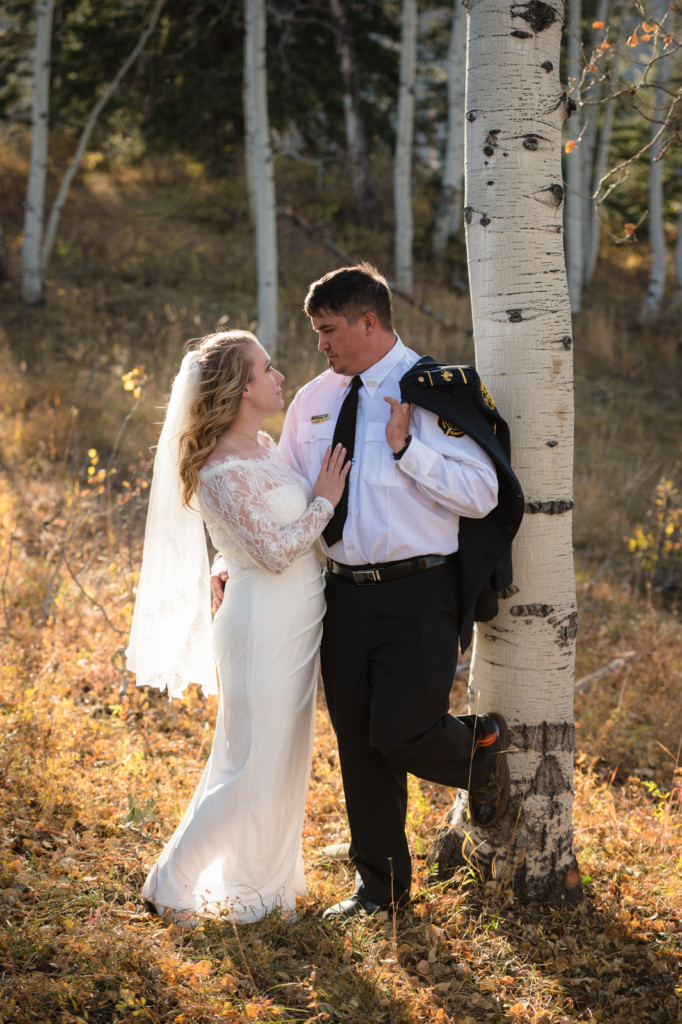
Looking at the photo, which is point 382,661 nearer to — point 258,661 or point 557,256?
point 258,661

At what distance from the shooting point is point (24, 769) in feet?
12.0

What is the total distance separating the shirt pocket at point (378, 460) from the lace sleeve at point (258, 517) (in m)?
0.20

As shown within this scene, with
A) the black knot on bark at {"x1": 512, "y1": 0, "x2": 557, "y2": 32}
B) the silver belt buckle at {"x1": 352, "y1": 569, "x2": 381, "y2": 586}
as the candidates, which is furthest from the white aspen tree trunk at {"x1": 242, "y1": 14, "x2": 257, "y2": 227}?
the silver belt buckle at {"x1": 352, "y1": 569, "x2": 381, "y2": 586}

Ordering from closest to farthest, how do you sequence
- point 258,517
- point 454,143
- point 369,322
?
point 258,517, point 369,322, point 454,143

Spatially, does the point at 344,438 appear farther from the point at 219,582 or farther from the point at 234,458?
the point at 219,582

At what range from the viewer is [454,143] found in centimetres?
1491

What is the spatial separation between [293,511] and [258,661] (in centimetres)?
61

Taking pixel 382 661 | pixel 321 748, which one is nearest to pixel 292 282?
pixel 321 748

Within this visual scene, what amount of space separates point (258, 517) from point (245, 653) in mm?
565

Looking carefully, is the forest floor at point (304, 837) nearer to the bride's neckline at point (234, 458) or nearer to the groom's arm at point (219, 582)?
the groom's arm at point (219, 582)

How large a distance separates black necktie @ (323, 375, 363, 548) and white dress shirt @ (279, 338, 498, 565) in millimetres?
23

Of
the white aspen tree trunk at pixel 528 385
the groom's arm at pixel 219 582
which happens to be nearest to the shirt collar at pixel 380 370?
the white aspen tree trunk at pixel 528 385

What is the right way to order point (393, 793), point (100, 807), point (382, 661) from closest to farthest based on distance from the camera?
point (382, 661)
point (393, 793)
point (100, 807)

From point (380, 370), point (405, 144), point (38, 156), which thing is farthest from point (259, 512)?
point (405, 144)
